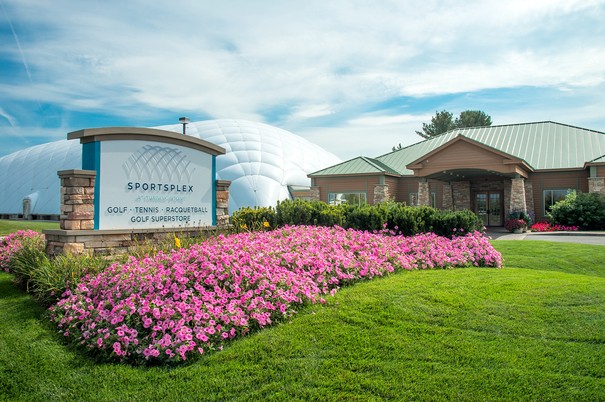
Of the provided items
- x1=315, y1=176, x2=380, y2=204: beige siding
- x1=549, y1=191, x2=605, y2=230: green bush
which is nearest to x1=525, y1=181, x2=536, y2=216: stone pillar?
x1=549, y1=191, x2=605, y2=230: green bush

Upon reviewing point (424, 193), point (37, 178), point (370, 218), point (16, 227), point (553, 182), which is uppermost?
point (37, 178)

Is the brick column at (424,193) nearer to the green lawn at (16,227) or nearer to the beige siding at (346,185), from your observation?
the beige siding at (346,185)

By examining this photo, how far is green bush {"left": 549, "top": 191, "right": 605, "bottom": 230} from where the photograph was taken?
2203cm

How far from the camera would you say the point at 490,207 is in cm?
2806

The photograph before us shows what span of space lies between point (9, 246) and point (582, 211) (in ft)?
74.5

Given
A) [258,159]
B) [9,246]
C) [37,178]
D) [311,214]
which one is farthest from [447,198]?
[37,178]

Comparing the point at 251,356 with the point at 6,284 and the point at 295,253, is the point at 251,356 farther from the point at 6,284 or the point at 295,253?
the point at 6,284

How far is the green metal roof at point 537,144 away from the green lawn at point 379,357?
21481 mm

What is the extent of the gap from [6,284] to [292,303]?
5.60 meters

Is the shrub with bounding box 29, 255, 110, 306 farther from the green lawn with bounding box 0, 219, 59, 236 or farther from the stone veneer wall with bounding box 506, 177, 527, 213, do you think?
the stone veneer wall with bounding box 506, 177, 527, 213

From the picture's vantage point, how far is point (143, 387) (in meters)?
4.31

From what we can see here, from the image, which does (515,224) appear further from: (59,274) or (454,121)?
(454,121)

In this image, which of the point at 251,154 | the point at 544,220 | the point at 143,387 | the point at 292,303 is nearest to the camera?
the point at 143,387

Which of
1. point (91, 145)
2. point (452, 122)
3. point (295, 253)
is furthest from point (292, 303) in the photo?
point (452, 122)
